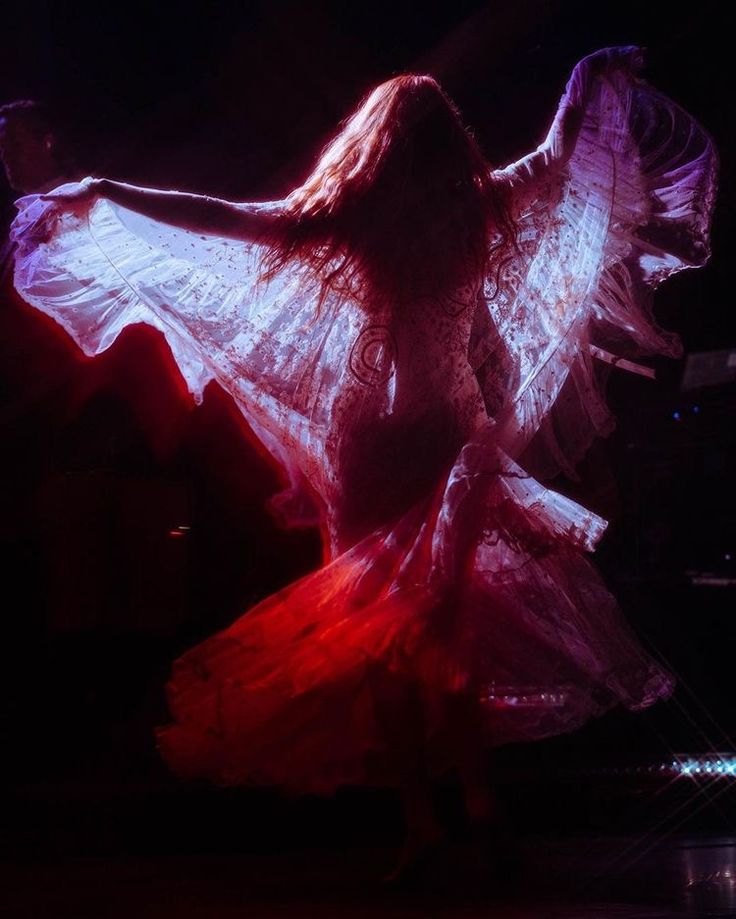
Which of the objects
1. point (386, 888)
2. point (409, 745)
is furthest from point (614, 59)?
point (386, 888)

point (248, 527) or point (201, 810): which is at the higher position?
point (248, 527)

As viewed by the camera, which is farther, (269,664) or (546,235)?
(546,235)

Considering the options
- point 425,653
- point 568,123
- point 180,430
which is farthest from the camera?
point 180,430

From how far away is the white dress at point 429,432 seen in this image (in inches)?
84.6

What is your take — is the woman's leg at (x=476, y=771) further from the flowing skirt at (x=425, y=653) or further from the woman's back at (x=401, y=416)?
the woman's back at (x=401, y=416)

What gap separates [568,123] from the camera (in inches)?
107

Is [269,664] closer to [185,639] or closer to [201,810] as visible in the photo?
[201,810]

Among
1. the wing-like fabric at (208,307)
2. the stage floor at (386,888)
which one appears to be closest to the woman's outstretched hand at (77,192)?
the wing-like fabric at (208,307)

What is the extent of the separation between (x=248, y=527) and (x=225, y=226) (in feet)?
5.54

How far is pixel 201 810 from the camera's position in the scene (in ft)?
10.3

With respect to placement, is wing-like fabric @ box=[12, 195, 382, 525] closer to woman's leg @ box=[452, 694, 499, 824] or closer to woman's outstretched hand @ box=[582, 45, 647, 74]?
woman's leg @ box=[452, 694, 499, 824]

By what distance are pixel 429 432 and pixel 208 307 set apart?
749 millimetres

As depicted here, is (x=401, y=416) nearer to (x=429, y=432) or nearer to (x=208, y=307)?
(x=429, y=432)

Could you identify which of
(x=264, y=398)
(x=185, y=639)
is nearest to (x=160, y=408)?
(x=185, y=639)
